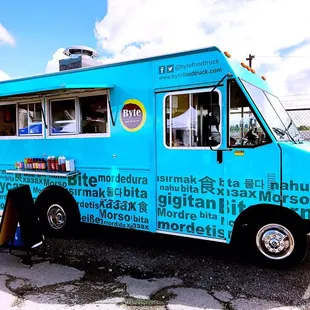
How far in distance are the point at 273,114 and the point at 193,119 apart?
1.08 metres

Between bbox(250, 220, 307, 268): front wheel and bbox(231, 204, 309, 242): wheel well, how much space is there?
60 millimetres

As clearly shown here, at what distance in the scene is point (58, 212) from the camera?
5.46 meters

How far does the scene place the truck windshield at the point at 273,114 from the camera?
3962 mm

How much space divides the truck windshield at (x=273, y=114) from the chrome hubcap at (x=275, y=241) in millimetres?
1088

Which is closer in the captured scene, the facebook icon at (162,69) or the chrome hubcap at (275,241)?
the chrome hubcap at (275,241)

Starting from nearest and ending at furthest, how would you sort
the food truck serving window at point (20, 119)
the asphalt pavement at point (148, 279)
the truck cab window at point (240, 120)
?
the asphalt pavement at point (148, 279), the truck cab window at point (240, 120), the food truck serving window at point (20, 119)

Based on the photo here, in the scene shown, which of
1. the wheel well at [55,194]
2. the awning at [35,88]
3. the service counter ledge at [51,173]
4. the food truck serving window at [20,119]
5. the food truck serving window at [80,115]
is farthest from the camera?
the food truck serving window at [20,119]

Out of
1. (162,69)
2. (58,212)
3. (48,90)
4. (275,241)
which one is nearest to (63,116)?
(48,90)

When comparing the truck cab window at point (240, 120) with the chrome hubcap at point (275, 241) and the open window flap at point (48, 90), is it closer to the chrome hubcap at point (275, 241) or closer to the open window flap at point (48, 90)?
the chrome hubcap at point (275, 241)

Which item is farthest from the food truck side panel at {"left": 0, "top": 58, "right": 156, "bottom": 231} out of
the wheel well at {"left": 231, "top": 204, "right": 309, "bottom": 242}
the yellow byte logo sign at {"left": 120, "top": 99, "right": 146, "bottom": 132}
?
the wheel well at {"left": 231, "top": 204, "right": 309, "bottom": 242}

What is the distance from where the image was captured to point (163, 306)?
321cm

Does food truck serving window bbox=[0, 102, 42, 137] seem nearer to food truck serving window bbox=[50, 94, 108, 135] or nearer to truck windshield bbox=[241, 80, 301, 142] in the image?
food truck serving window bbox=[50, 94, 108, 135]

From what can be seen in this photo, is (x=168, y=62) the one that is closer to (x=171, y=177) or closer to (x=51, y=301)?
(x=171, y=177)

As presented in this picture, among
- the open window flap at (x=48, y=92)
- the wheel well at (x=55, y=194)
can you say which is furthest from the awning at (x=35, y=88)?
the wheel well at (x=55, y=194)
